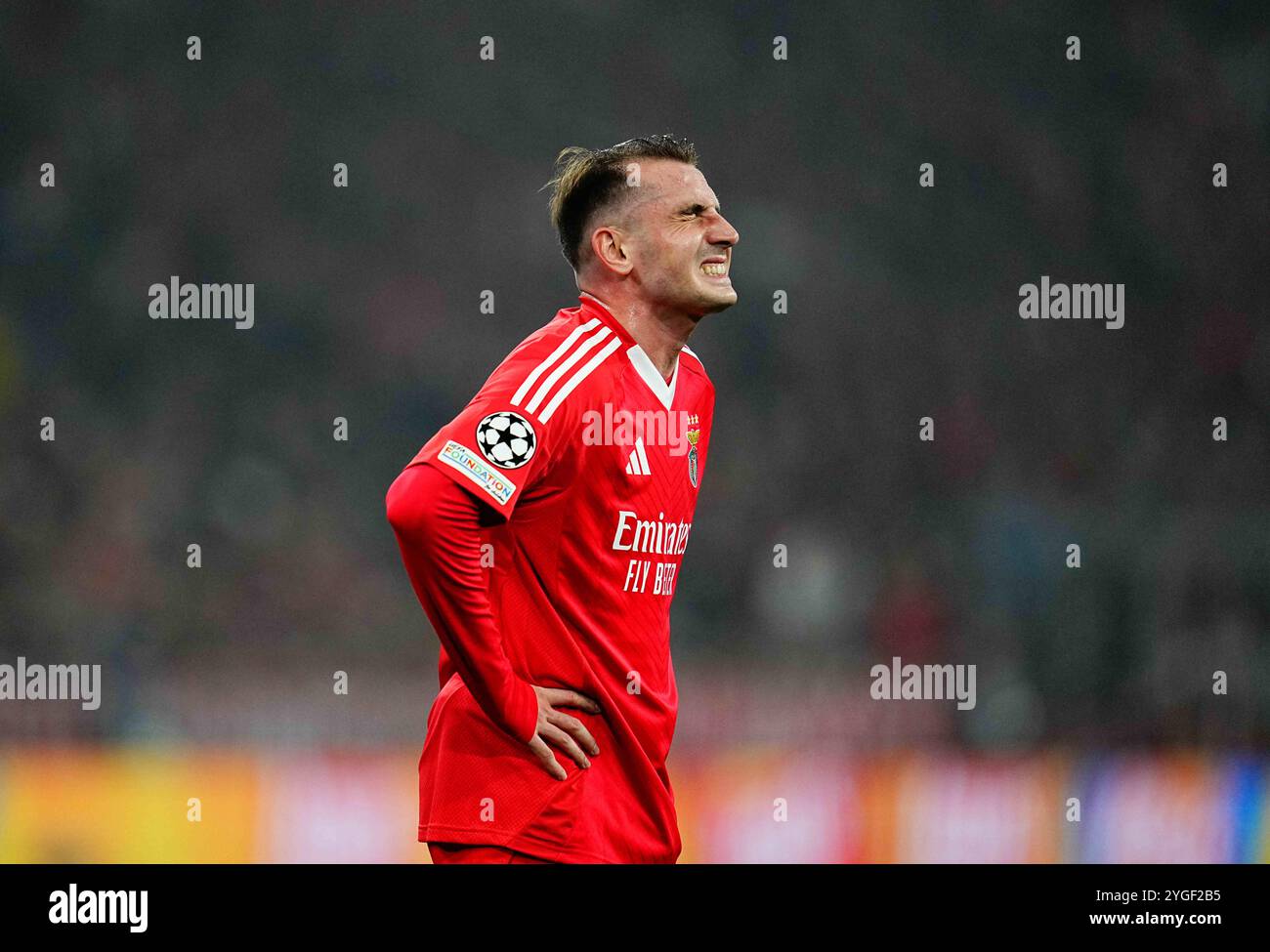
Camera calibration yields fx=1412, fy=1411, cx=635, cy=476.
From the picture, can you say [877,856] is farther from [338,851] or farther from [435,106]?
[435,106]

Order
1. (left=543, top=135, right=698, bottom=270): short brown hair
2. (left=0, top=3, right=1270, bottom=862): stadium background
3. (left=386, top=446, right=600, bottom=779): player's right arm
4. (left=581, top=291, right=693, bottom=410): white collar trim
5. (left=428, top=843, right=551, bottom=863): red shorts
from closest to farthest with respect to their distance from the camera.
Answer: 1. (left=386, top=446, right=600, bottom=779): player's right arm
2. (left=428, top=843, right=551, bottom=863): red shorts
3. (left=581, top=291, right=693, bottom=410): white collar trim
4. (left=543, top=135, right=698, bottom=270): short brown hair
5. (left=0, top=3, right=1270, bottom=862): stadium background

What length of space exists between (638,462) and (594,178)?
0.65 m

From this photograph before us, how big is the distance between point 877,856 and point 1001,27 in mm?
4313

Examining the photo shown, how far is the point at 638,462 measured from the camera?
267 cm

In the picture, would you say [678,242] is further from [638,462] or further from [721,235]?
[638,462]

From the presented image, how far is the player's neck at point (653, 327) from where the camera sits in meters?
2.83

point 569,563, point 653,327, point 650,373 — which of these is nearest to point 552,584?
point 569,563

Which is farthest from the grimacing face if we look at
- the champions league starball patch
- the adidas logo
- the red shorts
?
the red shorts

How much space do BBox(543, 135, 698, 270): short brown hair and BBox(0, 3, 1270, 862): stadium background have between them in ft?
11.3

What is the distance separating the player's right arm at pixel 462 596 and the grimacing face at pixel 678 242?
2.15 ft

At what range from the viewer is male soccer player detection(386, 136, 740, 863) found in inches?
97.4

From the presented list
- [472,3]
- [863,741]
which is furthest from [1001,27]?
[863,741]

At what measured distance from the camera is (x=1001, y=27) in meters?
7.17

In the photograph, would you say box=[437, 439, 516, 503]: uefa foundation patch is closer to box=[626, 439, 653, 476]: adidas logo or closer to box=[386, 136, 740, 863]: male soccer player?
box=[386, 136, 740, 863]: male soccer player
